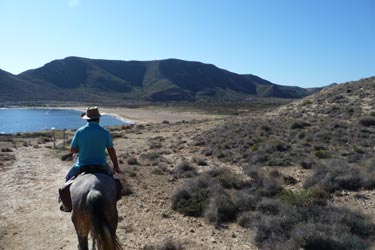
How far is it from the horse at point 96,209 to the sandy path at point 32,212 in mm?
2658

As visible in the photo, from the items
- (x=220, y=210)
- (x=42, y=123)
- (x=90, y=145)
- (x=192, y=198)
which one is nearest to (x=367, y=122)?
(x=192, y=198)

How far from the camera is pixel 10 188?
13898 millimetres

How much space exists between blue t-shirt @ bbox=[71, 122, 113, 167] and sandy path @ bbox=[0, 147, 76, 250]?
256 centimetres

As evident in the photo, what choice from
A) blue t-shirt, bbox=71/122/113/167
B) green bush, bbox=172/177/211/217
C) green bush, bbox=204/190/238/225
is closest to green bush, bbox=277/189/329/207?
green bush, bbox=204/190/238/225

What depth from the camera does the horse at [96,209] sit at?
5242 mm

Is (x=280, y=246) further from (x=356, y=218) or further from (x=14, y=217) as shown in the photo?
(x=14, y=217)

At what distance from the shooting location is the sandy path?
8.48 meters

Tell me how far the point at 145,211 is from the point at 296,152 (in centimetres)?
1055

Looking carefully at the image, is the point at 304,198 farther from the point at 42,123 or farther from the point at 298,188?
the point at 42,123

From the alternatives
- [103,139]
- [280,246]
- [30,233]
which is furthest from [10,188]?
[280,246]

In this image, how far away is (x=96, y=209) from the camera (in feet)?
17.4

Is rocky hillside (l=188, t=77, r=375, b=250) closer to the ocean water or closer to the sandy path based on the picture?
the sandy path

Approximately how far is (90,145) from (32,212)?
5409mm

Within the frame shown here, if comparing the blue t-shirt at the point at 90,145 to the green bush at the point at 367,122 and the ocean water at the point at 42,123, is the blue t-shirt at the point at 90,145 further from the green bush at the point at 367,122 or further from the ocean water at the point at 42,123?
the ocean water at the point at 42,123
